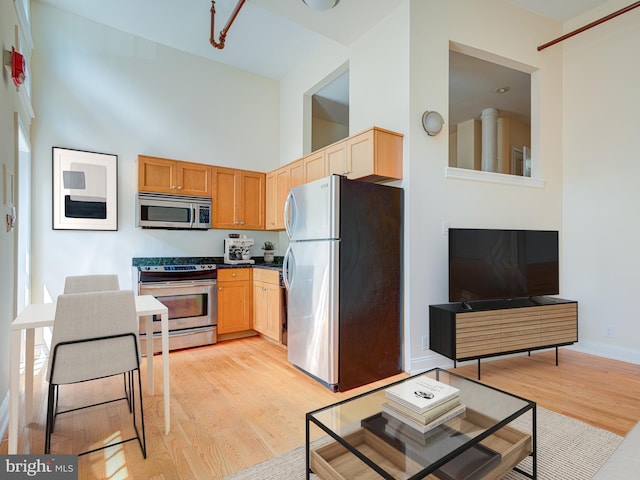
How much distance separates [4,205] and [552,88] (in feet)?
17.5

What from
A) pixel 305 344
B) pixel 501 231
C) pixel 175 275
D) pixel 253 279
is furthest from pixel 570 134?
pixel 175 275

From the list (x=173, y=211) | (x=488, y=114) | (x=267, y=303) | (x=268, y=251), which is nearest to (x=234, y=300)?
(x=267, y=303)

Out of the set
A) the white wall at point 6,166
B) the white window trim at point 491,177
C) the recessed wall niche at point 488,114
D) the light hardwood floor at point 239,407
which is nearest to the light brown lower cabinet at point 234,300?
the light hardwood floor at point 239,407

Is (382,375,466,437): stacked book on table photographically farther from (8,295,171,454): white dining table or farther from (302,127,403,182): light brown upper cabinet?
(302,127,403,182): light brown upper cabinet

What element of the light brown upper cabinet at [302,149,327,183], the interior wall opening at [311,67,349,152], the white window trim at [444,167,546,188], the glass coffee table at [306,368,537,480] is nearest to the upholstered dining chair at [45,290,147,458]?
the glass coffee table at [306,368,537,480]

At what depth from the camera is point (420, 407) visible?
1.48 metres

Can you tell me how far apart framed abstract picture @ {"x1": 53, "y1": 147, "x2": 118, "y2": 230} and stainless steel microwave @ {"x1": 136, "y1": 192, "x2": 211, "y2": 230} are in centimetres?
35

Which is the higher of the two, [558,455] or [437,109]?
[437,109]

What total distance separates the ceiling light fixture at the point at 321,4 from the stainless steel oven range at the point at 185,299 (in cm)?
288

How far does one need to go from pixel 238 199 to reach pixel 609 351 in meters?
4.63

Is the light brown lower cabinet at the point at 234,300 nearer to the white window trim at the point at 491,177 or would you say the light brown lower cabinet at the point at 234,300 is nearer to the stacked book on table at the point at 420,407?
the white window trim at the point at 491,177

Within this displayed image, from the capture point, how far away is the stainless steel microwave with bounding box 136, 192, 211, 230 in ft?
12.8

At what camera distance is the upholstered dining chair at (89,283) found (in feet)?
8.41

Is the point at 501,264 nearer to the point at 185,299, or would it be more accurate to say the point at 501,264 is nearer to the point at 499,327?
the point at 499,327
